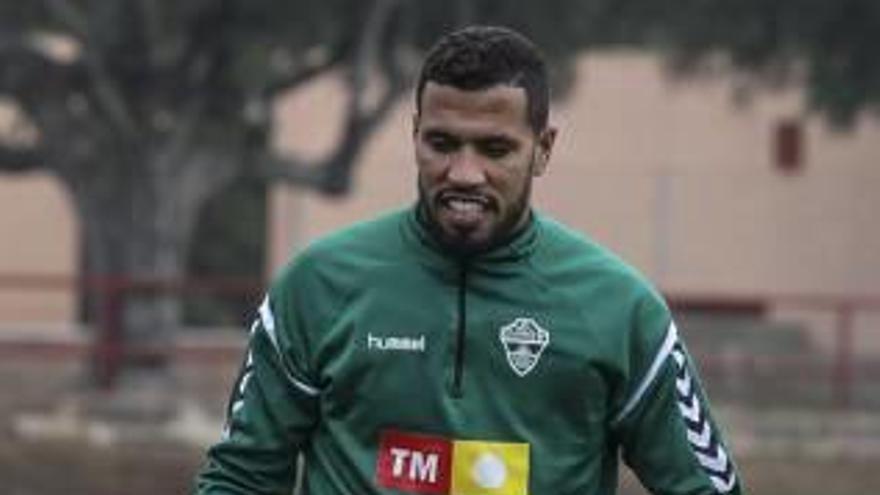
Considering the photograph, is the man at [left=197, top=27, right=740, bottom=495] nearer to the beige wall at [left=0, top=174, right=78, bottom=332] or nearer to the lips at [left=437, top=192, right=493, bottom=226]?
the lips at [left=437, top=192, right=493, bottom=226]

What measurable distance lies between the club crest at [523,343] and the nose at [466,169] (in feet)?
0.69

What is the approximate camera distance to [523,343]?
9.53 ft

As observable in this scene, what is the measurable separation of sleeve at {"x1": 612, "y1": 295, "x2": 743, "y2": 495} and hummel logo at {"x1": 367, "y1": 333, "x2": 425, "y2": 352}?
0.90ft

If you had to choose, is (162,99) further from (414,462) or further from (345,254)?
(414,462)

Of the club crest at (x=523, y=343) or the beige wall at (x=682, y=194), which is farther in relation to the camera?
the beige wall at (x=682, y=194)

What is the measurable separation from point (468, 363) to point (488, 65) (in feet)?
1.27

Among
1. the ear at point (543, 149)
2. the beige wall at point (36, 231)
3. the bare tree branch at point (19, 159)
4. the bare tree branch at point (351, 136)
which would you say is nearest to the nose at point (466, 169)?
the ear at point (543, 149)

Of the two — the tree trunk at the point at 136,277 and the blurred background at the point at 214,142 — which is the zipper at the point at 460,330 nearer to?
the blurred background at the point at 214,142

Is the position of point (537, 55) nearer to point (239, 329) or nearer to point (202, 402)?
point (202, 402)

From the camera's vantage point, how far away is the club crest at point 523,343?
9.53ft

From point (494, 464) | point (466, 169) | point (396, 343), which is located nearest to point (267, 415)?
point (396, 343)

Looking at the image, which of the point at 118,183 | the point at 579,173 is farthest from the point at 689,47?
the point at 579,173

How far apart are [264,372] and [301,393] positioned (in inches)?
2.3

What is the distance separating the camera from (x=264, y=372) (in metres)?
3.00
